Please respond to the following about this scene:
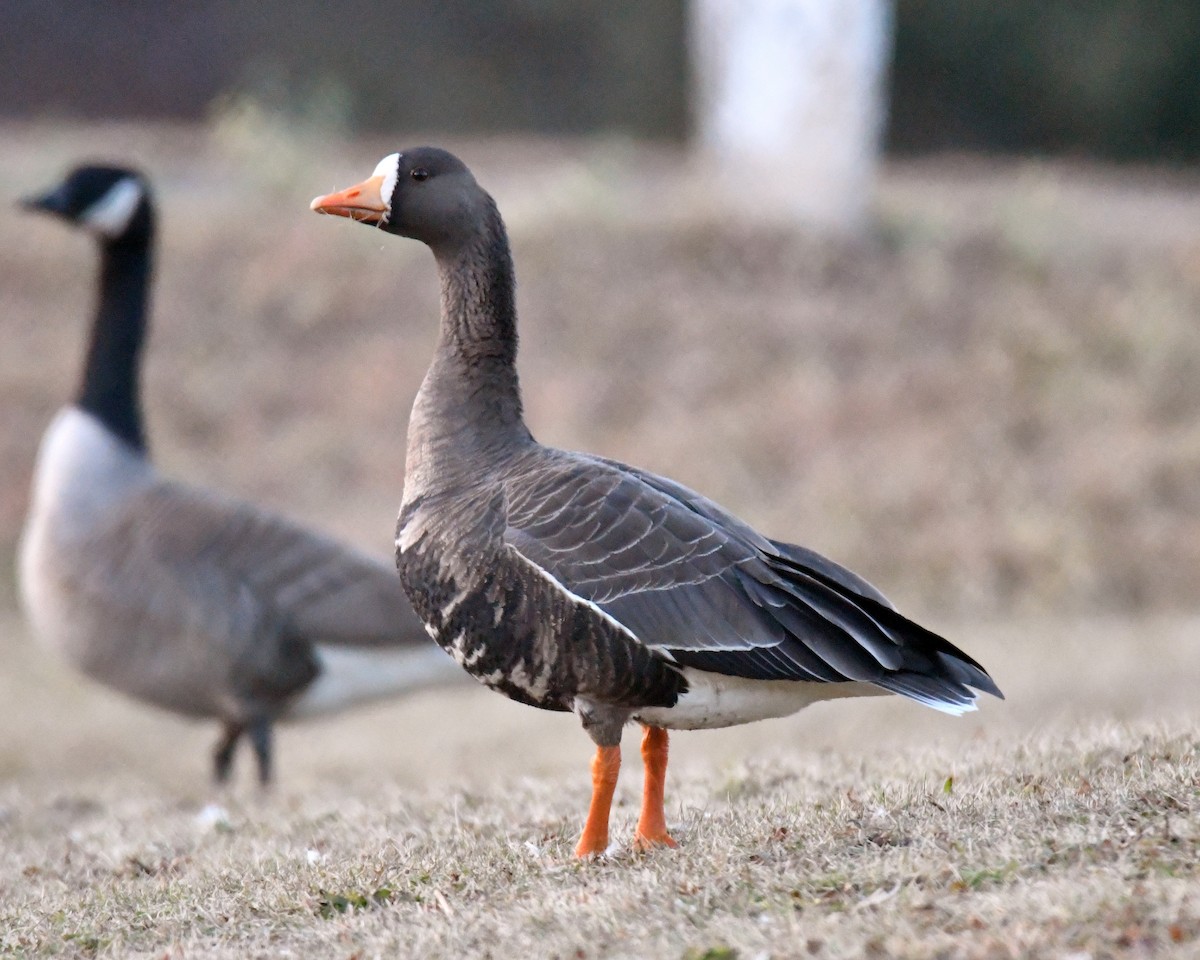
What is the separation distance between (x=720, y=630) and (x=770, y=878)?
2.18ft

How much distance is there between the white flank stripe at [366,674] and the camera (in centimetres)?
798

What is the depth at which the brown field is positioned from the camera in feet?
12.8

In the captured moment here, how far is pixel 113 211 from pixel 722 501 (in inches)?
222

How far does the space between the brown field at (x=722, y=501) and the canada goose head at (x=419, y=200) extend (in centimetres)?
185

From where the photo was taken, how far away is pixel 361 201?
4805 millimetres

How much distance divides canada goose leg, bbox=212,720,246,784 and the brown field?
0.47 metres

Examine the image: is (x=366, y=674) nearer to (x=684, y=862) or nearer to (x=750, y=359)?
(x=684, y=862)

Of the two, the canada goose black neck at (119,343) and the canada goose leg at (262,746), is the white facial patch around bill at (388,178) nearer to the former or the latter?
the canada goose leg at (262,746)

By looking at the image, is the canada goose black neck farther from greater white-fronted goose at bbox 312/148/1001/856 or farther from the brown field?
greater white-fronted goose at bbox 312/148/1001/856

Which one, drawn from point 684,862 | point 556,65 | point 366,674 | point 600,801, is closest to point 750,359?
point 366,674

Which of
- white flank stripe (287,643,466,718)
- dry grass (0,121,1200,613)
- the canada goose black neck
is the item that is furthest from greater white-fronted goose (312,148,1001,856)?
dry grass (0,121,1200,613)

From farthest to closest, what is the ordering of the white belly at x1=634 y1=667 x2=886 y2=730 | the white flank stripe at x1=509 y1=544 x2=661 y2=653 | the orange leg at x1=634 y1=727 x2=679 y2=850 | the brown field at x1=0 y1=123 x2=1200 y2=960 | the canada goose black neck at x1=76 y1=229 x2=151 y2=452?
the canada goose black neck at x1=76 y1=229 x2=151 y2=452
the orange leg at x1=634 y1=727 x2=679 y2=850
the white belly at x1=634 y1=667 x2=886 y2=730
the white flank stripe at x1=509 y1=544 x2=661 y2=653
the brown field at x1=0 y1=123 x2=1200 y2=960

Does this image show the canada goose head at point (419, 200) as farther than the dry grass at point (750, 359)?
No

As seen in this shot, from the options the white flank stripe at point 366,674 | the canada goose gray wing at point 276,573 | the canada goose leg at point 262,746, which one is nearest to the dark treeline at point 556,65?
the canada goose gray wing at point 276,573
